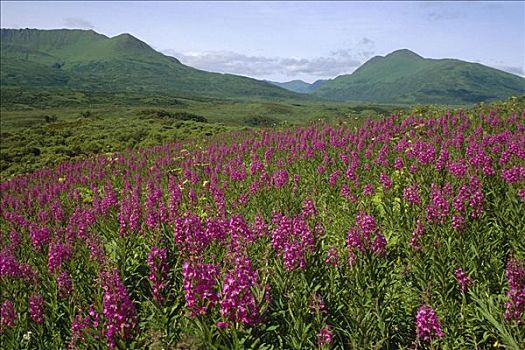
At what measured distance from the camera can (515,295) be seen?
4043mm

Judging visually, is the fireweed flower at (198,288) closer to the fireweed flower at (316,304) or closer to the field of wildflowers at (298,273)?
the field of wildflowers at (298,273)

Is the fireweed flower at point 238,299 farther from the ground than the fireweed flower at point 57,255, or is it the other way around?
the fireweed flower at point 238,299

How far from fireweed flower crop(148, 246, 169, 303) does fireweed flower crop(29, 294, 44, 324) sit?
1.76 meters

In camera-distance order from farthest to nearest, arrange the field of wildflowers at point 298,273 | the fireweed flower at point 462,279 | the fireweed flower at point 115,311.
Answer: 1. the fireweed flower at point 462,279
2. the fireweed flower at point 115,311
3. the field of wildflowers at point 298,273

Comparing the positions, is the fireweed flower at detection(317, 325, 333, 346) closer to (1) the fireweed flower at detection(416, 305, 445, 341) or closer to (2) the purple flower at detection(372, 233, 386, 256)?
(1) the fireweed flower at detection(416, 305, 445, 341)

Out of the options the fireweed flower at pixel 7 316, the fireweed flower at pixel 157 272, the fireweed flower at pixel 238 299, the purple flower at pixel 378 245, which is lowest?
the fireweed flower at pixel 7 316

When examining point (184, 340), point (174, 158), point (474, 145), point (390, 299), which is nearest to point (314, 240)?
point (390, 299)

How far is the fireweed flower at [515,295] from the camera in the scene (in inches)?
159

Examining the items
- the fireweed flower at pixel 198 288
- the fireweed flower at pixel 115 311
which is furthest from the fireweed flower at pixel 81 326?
the fireweed flower at pixel 198 288

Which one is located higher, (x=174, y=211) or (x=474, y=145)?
(x=474, y=145)

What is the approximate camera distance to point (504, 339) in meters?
4.21

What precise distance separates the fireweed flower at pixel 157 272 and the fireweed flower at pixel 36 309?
1.76 meters

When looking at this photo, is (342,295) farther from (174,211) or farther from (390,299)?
(174,211)

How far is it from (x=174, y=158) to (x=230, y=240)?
14212 mm
